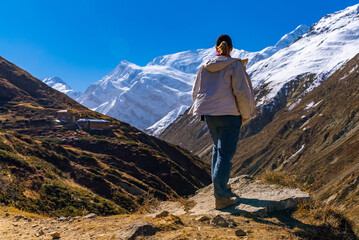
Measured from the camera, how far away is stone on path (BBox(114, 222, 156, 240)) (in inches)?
183

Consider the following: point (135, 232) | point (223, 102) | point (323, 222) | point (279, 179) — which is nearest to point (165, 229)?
point (135, 232)

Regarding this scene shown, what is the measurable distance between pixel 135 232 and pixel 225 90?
2.86 m

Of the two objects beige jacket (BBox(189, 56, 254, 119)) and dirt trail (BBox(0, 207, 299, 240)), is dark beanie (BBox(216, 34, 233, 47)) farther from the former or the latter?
dirt trail (BBox(0, 207, 299, 240))

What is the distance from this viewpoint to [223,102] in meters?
5.79

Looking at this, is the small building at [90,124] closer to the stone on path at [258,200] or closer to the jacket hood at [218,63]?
the stone on path at [258,200]

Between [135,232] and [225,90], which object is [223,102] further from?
[135,232]

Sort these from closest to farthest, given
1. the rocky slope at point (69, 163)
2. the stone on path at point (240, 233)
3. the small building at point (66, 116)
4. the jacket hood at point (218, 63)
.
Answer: the stone on path at point (240, 233) < the jacket hood at point (218, 63) < the rocky slope at point (69, 163) < the small building at point (66, 116)

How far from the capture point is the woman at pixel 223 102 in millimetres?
5758

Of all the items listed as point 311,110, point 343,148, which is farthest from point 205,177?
point 311,110

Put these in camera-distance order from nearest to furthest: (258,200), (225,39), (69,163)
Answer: (225,39) < (258,200) < (69,163)

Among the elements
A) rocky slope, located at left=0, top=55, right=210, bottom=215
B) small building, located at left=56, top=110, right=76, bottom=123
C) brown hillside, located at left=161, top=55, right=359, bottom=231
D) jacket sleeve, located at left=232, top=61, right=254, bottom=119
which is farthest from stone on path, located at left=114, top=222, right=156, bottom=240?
small building, located at left=56, top=110, right=76, bottom=123

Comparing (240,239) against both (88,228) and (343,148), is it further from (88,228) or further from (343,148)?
(343,148)

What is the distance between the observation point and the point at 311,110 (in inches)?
6230

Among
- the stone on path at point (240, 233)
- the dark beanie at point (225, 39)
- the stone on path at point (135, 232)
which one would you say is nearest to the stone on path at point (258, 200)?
the stone on path at point (240, 233)
